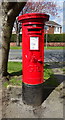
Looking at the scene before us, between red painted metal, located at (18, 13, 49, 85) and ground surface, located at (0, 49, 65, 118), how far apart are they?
0.58m

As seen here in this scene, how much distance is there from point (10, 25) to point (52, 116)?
113 inches

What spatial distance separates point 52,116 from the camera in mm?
2893

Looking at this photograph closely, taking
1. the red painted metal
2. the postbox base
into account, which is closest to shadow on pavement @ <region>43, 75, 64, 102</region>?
the postbox base

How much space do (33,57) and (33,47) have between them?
0.23 m

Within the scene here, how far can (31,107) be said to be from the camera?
3234 millimetres

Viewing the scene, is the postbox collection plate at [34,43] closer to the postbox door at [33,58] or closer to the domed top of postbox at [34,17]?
the postbox door at [33,58]

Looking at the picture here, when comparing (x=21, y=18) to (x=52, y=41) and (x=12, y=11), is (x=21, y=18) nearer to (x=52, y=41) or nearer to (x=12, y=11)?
(x=12, y=11)

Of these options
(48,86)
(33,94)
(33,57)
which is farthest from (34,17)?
(48,86)

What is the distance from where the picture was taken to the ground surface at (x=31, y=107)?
2.93m

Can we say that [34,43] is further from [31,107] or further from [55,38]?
[55,38]

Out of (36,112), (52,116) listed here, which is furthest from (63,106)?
(36,112)

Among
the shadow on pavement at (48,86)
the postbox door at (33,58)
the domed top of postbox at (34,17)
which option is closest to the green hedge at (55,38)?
the shadow on pavement at (48,86)

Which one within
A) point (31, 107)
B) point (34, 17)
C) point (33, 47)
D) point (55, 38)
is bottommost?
point (31, 107)

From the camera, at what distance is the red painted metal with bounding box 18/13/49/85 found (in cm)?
304
